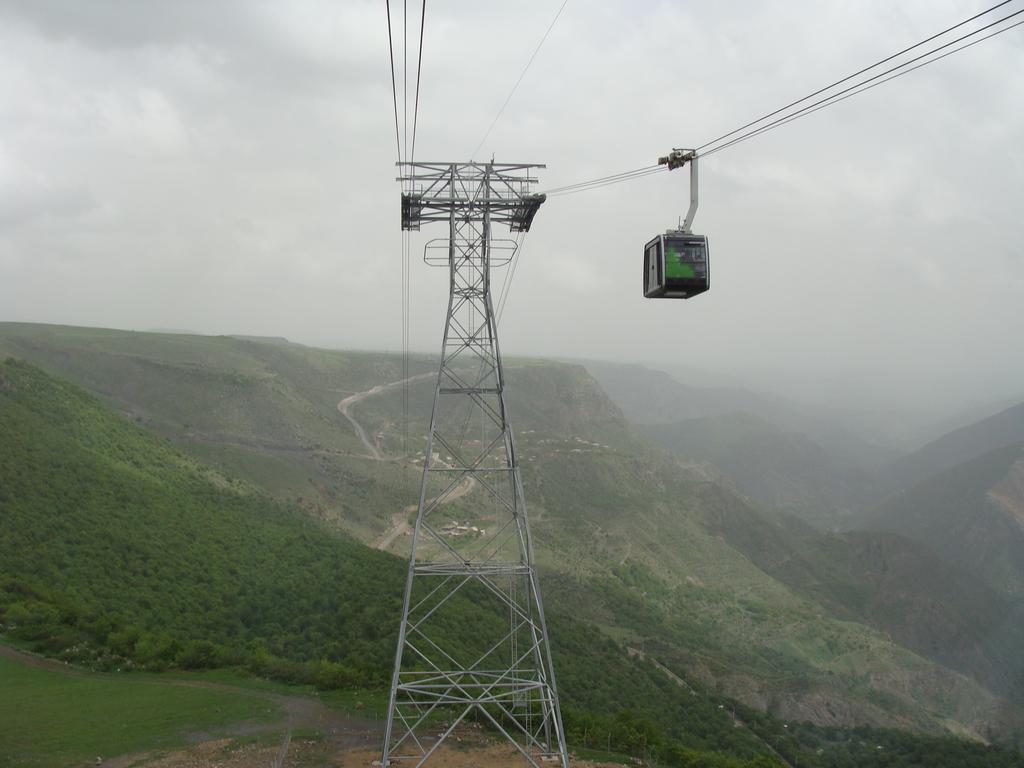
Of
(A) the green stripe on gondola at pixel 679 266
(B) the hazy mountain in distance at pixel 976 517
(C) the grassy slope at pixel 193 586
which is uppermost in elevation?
(A) the green stripe on gondola at pixel 679 266

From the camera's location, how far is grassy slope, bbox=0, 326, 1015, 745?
2635 inches

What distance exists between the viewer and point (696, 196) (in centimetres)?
1196

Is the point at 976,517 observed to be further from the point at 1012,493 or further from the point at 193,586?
the point at 193,586

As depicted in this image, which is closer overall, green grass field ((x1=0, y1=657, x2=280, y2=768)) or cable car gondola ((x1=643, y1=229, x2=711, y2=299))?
cable car gondola ((x1=643, y1=229, x2=711, y2=299))

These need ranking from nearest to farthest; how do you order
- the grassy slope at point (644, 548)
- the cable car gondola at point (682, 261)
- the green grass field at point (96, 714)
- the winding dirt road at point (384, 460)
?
the cable car gondola at point (682, 261), the green grass field at point (96, 714), the grassy slope at point (644, 548), the winding dirt road at point (384, 460)

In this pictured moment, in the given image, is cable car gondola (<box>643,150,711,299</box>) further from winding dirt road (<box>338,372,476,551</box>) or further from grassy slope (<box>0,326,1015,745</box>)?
grassy slope (<box>0,326,1015,745</box>)

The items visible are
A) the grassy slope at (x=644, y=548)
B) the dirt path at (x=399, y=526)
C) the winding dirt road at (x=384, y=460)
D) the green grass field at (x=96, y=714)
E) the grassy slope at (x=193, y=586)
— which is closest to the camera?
the green grass field at (x=96, y=714)

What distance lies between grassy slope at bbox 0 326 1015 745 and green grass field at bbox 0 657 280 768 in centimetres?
4154

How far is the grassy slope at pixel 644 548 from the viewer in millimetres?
66938

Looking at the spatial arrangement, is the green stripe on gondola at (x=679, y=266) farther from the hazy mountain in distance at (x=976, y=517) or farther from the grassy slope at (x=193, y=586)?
the hazy mountain in distance at (x=976, y=517)

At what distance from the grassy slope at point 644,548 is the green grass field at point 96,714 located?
41.5 metres

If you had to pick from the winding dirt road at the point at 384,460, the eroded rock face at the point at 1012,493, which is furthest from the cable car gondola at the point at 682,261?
the eroded rock face at the point at 1012,493

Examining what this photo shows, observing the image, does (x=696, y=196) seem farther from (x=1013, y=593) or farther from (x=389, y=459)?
(x=1013, y=593)

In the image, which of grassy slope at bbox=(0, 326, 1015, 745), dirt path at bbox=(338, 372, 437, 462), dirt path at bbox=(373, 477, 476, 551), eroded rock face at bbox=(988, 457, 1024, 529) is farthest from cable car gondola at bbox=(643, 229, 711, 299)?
eroded rock face at bbox=(988, 457, 1024, 529)
